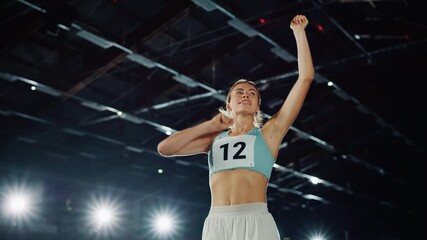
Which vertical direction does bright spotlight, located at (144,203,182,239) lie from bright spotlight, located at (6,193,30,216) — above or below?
above

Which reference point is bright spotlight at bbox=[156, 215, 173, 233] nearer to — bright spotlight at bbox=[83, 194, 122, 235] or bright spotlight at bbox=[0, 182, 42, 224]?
bright spotlight at bbox=[83, 194, 122, 235]

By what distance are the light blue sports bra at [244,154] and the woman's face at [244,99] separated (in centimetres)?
11

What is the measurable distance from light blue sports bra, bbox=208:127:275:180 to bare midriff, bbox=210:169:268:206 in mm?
27

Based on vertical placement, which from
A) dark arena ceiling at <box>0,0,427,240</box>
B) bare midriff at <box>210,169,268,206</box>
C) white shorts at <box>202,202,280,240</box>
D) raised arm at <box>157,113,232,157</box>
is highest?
dark arena ceiling at <box>0,0,427,240</box>


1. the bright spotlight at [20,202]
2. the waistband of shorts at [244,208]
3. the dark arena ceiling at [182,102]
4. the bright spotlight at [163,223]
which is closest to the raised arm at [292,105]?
the waistband of shorts at [244,208]

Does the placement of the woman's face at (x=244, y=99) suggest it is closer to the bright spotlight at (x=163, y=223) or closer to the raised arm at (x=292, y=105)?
the raised arm at (x=292, y=105)

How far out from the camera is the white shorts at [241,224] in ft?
6.75

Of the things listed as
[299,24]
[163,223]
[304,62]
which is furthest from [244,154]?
[163,223]

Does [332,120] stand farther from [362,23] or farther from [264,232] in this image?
[264,232]

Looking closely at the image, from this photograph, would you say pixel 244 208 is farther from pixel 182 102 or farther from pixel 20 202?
pixel 20 202

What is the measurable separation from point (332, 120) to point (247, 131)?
838cm

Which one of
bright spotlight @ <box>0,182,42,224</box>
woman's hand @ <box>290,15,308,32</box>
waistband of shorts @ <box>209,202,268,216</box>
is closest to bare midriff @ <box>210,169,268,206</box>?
waistband of shorts @ <box>209,202,268,216</box>

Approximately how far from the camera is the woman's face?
7.74ft

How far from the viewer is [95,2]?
6691mm
